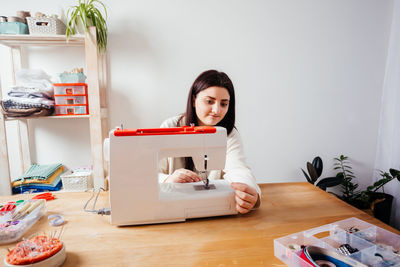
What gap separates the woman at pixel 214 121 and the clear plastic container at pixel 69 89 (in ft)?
2.52

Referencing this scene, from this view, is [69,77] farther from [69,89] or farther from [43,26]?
[43,26]

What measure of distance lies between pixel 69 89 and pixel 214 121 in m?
1.15

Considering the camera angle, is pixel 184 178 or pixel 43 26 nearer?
pixel 184 178

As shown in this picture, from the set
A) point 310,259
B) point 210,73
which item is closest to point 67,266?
point 310,259

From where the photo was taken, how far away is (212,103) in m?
1.17

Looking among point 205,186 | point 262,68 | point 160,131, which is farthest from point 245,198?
point 262,68

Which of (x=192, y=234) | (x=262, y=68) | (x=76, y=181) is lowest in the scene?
(x=76, y=181)

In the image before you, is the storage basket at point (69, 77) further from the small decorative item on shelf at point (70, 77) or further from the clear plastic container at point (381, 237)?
the clear plastic container at point (381, 237)

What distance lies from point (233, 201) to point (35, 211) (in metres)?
0.70

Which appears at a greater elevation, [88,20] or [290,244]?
[88,20]

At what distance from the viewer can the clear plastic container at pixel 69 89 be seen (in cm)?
159

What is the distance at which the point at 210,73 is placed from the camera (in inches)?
47.3

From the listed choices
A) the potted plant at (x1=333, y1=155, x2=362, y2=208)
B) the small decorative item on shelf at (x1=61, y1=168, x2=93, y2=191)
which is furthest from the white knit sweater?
the potted plant at (x1=333, y1=155, x2=362, y2=208)

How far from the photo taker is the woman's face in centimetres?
114
